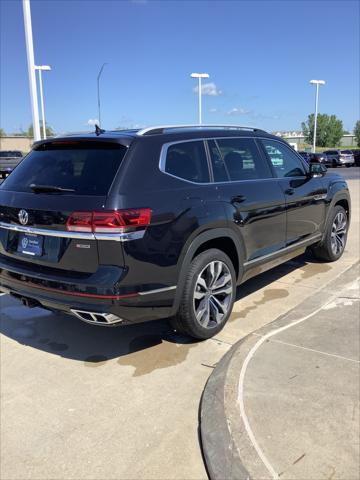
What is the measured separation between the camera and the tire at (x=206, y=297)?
12.4 ft

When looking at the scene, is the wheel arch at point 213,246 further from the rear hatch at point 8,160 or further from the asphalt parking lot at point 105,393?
the rear hatch at point 8,160

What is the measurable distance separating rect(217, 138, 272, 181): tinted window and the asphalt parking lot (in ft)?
4.57

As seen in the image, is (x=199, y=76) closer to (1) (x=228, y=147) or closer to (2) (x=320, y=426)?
(1) (x=228, y=147)

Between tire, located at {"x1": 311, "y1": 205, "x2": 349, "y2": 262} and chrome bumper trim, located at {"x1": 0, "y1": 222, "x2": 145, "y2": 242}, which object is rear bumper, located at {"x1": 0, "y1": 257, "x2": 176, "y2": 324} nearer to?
chrome bumper trim, located at {"x1": 0, "y1": 222, "x2": 145, "y2": 242}

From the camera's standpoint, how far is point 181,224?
3.56m

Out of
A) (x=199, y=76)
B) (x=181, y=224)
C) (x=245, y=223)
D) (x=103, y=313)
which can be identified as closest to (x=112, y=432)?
(x=103, y=313)

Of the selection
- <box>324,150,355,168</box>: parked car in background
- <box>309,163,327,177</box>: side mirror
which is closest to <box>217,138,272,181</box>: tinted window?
<box>309,163,327,177</box>: side mirror

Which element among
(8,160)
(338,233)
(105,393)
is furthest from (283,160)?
(8,160)

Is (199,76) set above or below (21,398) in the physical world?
above

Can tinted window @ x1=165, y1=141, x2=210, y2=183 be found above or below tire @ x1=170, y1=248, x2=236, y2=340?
above

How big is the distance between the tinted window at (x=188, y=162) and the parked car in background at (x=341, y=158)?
42.1 m

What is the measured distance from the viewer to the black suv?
3.25 meters

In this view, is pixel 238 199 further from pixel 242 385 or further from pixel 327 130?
pixel 327 130

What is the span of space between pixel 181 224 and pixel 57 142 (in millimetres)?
1313
